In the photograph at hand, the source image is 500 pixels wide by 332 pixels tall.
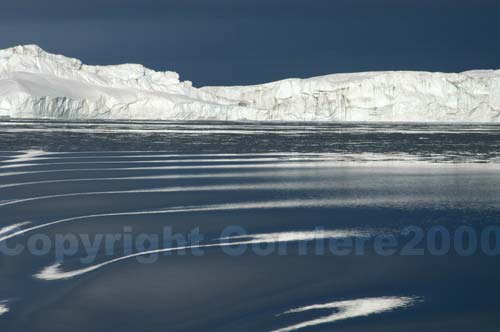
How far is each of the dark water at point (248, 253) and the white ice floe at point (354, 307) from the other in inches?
0.6

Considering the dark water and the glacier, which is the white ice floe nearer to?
the dark water

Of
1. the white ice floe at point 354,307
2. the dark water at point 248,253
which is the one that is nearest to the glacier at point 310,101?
the dark water at point 248,253

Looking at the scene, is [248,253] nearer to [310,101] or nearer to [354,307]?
[354,307]

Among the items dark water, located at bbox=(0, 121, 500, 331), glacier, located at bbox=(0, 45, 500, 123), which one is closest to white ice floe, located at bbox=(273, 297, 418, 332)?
dark water, located at bbox=(0, 121, 500, 331)

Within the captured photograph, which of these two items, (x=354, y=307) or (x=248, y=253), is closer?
(x=354, y=307)

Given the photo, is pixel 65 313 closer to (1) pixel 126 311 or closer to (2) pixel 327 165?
(1) pixel 126 311

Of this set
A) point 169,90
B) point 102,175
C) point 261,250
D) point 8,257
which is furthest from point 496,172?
point 169,90

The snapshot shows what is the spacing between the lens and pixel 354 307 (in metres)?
5.40

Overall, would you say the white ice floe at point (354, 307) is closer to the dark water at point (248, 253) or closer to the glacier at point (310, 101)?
the dark water at point (248, 253)

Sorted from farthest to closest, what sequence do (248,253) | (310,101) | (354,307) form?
(310,101) < (248,253) < (354,307)

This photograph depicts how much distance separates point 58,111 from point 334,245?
77.5 metres

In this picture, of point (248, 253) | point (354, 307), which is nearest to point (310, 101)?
point (248, 253)

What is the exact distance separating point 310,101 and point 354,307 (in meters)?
78.0

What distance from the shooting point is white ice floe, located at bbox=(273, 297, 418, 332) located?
16.6 feet
